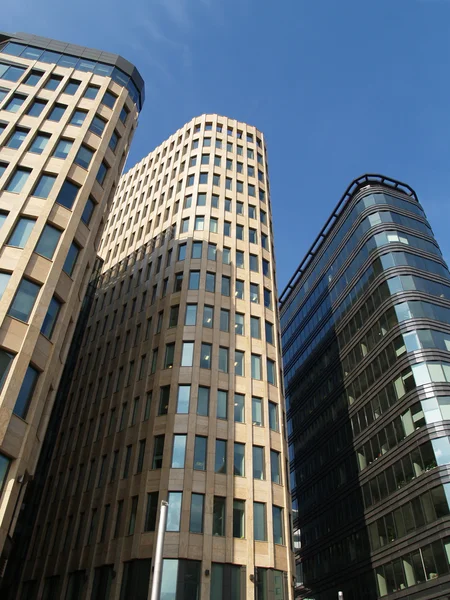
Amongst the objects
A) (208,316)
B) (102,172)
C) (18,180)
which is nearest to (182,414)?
(208,316)

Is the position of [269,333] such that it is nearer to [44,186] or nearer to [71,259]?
[71,259]

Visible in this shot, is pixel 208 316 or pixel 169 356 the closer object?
pixel 169 356

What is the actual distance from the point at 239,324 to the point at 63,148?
22.2m

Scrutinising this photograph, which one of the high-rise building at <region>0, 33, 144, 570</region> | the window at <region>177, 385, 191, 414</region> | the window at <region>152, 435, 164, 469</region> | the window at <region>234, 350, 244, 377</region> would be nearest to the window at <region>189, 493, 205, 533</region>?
the window at <region>152, 435, 164, 469</region>

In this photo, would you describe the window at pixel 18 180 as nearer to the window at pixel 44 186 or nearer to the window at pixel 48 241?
the window at pixel 44 186

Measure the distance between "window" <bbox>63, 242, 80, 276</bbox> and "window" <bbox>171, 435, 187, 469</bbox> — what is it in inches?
633

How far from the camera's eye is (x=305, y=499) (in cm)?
7462

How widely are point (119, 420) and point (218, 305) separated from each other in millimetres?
13904

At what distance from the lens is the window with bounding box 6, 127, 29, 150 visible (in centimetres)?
3579

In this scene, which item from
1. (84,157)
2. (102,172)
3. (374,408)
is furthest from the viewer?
(374,408)

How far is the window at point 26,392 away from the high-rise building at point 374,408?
35585 millimetres

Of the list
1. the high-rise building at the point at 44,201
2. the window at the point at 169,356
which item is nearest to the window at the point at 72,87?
the high-rise building at the point at 44,201

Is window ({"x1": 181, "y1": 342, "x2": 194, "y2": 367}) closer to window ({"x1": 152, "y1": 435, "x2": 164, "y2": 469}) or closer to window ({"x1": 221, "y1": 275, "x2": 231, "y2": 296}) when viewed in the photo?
window ({"x1": 152, "y1": 435, "x2": 164, "y2": 469})

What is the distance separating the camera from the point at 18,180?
3341 centimetres
